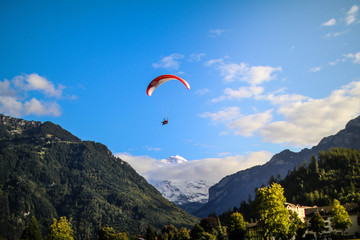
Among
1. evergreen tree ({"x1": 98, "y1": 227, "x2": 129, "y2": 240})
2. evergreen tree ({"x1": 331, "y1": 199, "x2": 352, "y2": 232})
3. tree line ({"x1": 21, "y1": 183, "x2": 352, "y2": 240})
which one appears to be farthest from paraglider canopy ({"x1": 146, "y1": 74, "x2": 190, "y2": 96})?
evergreen tree ({"x1": 98, "y1": 227, "x2": 129, "y2": 240})

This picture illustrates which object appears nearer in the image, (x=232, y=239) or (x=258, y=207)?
(x=258, y=207)

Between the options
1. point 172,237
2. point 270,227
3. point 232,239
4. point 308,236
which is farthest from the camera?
point 172,237

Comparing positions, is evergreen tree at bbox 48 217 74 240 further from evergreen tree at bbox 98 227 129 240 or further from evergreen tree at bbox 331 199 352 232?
evergreen tree at bbox 331 199 352 232

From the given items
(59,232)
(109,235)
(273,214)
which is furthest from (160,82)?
(109,235)

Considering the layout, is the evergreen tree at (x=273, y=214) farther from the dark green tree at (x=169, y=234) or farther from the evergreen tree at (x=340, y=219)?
the dark green tree at (x=169, y=234)

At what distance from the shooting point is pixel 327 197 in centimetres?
18500

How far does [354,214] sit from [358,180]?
9386 cm

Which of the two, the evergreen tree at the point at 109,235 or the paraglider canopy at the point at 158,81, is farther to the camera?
the evergreen tree at the point at 109,235

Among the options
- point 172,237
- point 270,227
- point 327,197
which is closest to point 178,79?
point 270,227

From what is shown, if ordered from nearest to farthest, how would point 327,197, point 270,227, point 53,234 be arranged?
1. point 270,227
2. point 53,234
3. point 327,197

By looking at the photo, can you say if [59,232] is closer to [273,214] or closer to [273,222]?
[273,222]

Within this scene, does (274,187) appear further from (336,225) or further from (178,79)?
(178,79)

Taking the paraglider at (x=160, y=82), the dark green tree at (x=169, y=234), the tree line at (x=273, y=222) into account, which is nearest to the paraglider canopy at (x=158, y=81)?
the paraglider at (x=160, y=82)

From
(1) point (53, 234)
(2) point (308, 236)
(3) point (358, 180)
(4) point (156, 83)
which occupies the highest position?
(4) point (156, 83)
